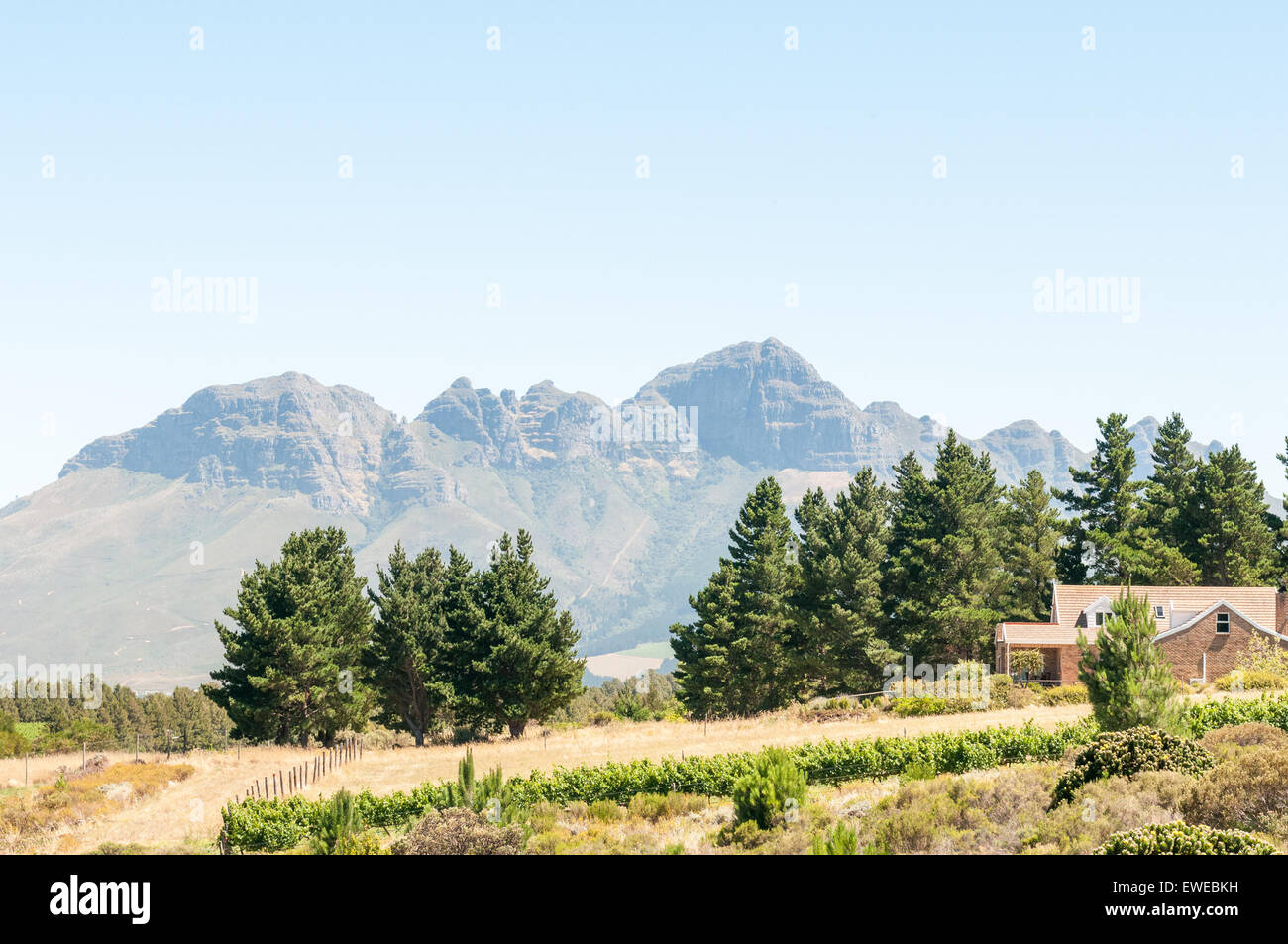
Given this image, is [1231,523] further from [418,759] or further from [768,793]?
[768,793]

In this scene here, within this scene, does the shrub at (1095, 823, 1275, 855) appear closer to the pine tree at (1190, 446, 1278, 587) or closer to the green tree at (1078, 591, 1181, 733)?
the green tree at (1078, 591, 1181, 733)

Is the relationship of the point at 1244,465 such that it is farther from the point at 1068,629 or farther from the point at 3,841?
the point at 3,841

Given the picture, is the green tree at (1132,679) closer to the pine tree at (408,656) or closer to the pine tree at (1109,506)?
the pine tree at (408,656)

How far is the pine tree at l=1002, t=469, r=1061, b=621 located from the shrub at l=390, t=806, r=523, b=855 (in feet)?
190

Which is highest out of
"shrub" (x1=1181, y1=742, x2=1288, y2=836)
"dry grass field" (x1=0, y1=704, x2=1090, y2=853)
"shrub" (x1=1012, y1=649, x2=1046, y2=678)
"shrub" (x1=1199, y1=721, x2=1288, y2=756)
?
"shrub" (x1=1181, y1=742, x2=1288, y2=836)

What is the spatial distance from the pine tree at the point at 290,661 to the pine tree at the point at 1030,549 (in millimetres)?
45099

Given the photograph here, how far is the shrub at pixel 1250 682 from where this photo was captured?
184 feet

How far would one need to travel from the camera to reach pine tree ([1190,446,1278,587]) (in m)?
79.1

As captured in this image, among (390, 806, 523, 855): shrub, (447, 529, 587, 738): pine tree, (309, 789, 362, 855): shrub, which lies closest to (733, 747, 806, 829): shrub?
(390, 806, 523, 855): shrub

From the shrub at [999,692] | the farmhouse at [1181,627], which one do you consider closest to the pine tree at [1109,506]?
the farmhouse at [1181,627]

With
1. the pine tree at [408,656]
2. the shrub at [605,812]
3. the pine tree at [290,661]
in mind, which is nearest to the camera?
the shrub at [605,812]

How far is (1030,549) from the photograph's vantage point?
275 feet
